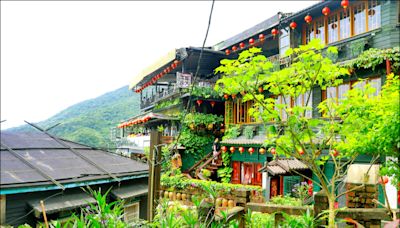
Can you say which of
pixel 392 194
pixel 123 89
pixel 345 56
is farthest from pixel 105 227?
pixel 123 89

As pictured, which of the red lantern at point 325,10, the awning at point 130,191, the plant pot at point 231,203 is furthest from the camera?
the red lantern at point 325,10

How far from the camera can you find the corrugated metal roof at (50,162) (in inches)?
255

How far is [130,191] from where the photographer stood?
344 inches

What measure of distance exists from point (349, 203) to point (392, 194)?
315 inches

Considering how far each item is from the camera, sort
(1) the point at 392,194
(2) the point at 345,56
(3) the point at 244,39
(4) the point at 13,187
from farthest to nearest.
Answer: (3) the point at 244,39 → (2) the point at 345,56 → (1) the point at 392,194 → (4) the point at 13,187

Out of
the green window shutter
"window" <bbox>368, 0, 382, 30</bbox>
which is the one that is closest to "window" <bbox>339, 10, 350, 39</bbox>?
"window" <bbox>368, 0, 382, 30</bbox>

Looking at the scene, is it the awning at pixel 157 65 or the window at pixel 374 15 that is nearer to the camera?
the window at pixel 374 15

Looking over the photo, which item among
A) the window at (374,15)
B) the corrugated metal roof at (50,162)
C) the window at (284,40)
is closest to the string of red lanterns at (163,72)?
the window at (284,40)

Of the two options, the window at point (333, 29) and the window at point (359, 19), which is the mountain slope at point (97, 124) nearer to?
the window at point (333, 29)

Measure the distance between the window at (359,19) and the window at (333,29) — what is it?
35.0 inches

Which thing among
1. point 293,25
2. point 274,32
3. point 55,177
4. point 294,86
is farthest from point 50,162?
point 274,32

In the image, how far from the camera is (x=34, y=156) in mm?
7461

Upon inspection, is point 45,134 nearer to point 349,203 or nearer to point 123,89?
point 349,203

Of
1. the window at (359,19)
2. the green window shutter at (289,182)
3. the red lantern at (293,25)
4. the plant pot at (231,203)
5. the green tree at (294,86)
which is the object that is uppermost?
the red lantern at (293,25)
